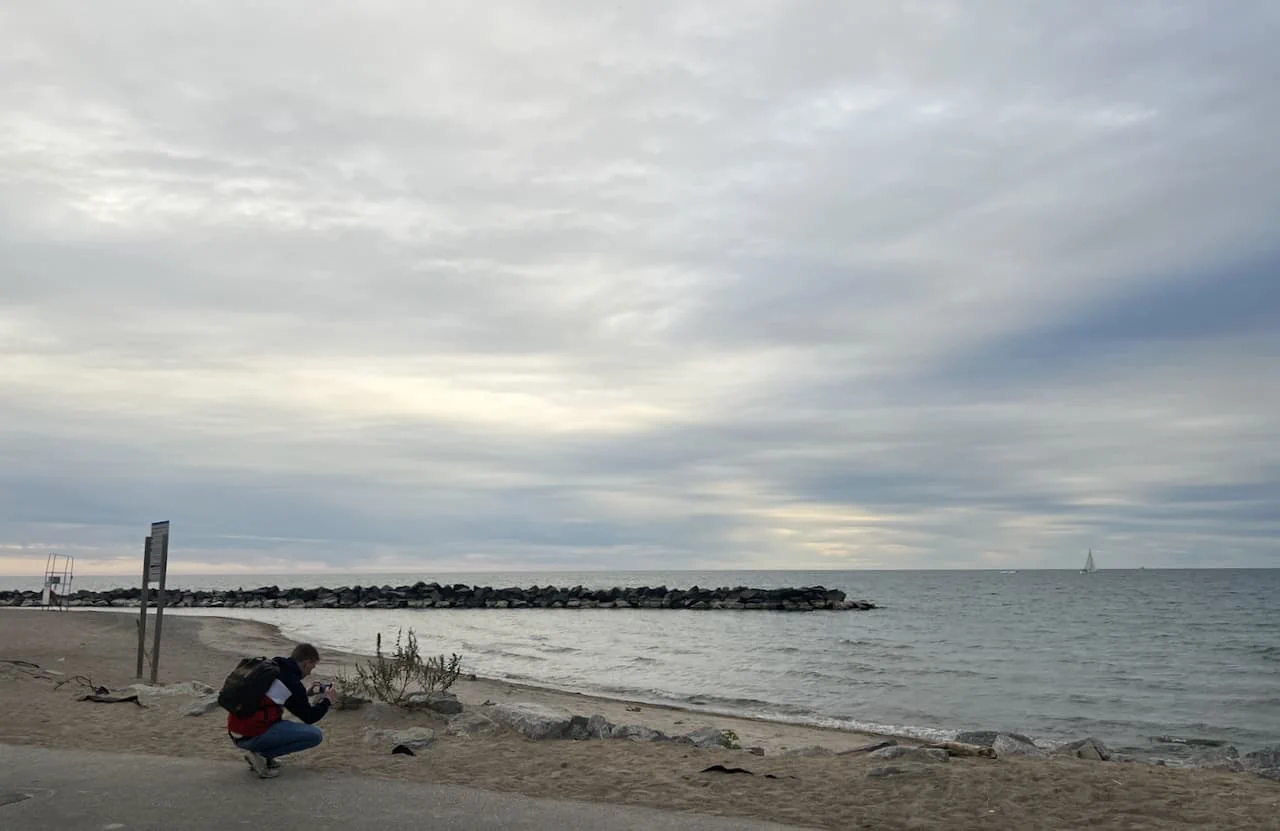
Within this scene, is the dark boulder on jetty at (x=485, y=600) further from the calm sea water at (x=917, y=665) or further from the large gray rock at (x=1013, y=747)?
the large gray rock at (x=1013, y=747)

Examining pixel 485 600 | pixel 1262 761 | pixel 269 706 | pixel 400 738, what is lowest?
pixel 485 600

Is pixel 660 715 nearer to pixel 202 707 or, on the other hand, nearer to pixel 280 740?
pixel 202 707

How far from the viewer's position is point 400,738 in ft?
33.3

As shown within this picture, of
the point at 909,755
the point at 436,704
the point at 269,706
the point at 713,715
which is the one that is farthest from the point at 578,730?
the point at 713,715

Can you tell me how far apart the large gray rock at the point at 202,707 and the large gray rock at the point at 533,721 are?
323 cm

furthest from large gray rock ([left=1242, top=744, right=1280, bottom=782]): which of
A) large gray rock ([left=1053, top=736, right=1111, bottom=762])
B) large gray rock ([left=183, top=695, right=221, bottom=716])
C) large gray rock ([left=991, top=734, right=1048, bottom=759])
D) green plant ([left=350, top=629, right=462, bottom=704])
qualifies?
large gray rock ([left=183, top=695, right=221, bottom=716])

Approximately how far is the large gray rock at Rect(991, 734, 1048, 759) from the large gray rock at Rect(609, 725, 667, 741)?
417 centimetres

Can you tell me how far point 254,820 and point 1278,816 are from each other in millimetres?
7517

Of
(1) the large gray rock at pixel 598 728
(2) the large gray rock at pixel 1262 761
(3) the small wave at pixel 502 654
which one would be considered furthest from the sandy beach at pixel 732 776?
(3) the small wave at pixel 502 654

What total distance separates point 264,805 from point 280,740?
2.56ft

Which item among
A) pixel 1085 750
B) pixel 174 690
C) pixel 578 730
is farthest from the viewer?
pixel 174 690

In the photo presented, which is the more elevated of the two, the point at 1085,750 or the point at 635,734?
the point at 635,734

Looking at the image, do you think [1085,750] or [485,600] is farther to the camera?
[485,600]

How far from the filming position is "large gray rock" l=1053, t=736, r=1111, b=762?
41.7 ft
